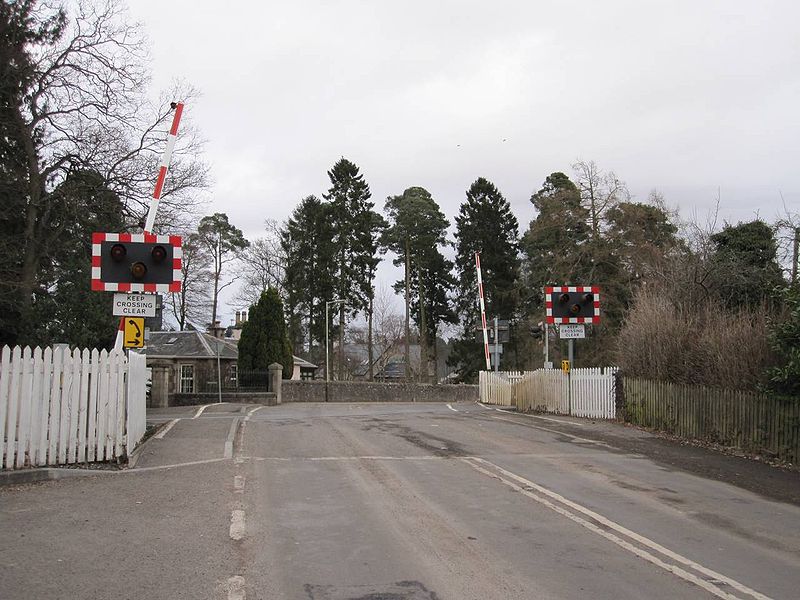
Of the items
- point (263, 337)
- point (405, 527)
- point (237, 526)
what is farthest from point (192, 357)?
point (405, 527)

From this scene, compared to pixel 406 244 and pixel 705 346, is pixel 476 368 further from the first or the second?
pixel 705 346

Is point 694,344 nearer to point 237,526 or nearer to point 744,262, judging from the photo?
point 744,262

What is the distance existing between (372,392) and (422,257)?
1919 centimetres

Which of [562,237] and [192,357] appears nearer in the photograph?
[562,237]

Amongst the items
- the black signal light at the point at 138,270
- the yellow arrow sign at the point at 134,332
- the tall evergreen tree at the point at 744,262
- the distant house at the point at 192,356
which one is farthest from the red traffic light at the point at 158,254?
the distant house at the point at 192,356

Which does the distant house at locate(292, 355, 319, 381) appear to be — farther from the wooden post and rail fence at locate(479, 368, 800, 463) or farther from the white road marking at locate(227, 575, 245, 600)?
the white road marking at locate(227, 575, 245, 600)

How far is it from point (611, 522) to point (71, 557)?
17.1 feet

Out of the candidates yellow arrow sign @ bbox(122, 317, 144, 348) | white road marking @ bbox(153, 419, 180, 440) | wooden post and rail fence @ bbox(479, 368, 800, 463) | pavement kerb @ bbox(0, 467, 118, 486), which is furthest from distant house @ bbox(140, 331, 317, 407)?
pavement kerb @ bbox(0, 467, 118, 486)

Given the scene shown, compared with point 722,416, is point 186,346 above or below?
above

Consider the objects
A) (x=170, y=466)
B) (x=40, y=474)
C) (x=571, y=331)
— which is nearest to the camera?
(x=40, y=474)

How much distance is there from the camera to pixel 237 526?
7.20 metres

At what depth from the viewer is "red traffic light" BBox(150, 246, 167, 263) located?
1170cm

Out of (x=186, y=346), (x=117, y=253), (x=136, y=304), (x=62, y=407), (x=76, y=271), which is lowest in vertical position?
(x=62, y=407)

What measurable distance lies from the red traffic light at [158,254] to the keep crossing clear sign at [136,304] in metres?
0.59
